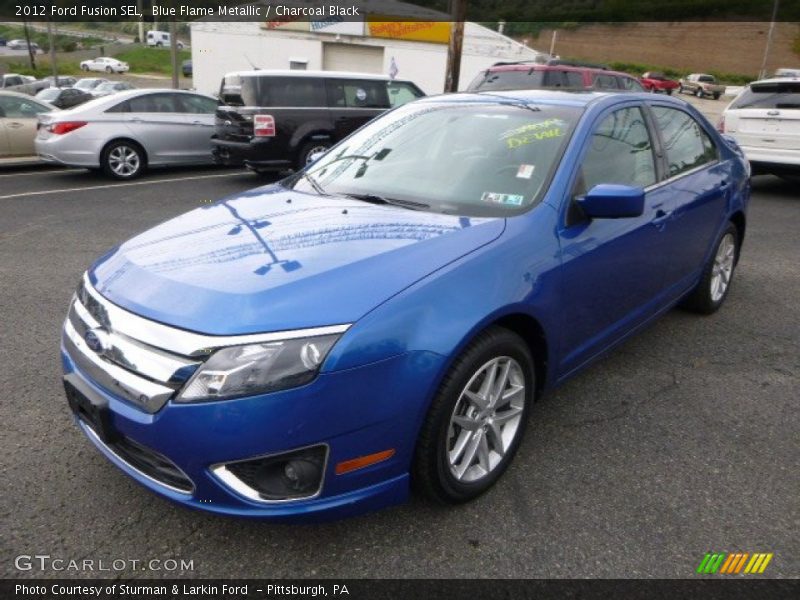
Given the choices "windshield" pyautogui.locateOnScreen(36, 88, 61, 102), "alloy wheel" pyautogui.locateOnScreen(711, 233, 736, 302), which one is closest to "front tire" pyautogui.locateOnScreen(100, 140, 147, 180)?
"alloy wheel" pyautogui.locateOnScreen(711, 233, 736, 302)

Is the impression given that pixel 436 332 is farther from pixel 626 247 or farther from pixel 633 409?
pixel 633 409

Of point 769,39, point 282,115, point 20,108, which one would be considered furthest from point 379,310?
point 769,39

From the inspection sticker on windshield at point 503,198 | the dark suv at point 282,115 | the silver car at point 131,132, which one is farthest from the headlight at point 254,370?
the silver car at point 131,132

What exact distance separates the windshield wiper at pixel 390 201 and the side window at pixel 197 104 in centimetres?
884

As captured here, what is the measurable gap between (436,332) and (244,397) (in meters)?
0.65

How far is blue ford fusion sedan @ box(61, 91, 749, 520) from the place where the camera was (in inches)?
75.4

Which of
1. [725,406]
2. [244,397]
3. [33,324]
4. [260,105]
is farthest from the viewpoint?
[260,105]

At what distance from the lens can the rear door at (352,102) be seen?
10086mm

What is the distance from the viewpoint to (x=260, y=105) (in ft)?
31.0

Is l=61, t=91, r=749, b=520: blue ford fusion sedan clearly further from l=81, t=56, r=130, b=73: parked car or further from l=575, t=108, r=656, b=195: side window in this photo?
l=81, t=56, r=130, b=73: parked car

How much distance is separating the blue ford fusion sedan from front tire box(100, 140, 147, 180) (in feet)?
24.7

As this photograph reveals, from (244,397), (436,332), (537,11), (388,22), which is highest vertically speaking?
(537,11)

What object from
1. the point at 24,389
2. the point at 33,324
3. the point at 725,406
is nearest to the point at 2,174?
the point at 33,324

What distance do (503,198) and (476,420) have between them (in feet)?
3.28
